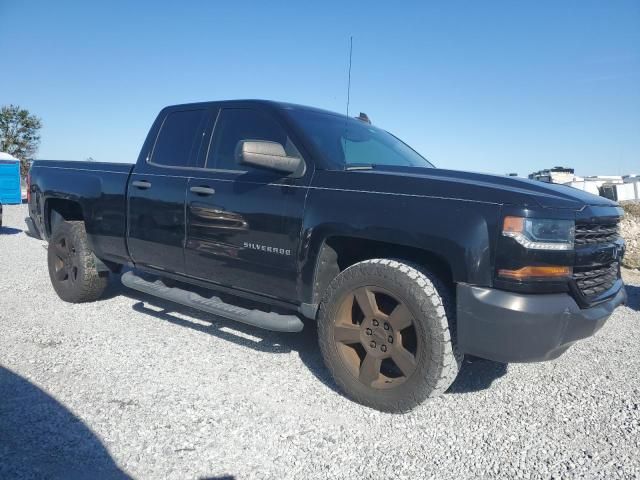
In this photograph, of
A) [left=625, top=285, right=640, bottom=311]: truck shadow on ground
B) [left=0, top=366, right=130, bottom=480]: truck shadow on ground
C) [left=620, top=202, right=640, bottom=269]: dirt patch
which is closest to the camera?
[left=0, top=366, right=130, bottom=480]: truck shadow on ground

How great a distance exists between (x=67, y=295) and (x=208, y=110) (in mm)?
2540

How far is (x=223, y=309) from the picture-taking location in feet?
11.6

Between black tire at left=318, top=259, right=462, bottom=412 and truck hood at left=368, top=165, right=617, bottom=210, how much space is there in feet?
1.64

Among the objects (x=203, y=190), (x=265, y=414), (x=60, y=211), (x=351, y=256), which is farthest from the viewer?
(x=60, y=211)

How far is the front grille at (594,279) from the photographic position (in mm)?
2627

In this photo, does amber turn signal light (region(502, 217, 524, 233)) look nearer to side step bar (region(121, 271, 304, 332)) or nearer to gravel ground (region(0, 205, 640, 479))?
gravel ground (region(0, 205, 640, 479))

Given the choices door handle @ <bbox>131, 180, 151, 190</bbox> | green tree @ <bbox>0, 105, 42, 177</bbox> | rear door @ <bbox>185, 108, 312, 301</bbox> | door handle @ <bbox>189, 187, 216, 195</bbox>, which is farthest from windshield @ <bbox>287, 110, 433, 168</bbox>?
green tree @ <bbox>0, 105, 42, 177</bbox>

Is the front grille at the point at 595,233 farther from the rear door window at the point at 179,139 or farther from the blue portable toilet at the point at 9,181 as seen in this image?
the blue portable toilet at the point at 9,181

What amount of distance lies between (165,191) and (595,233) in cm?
311

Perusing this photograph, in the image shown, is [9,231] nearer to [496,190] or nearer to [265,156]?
[265,156]

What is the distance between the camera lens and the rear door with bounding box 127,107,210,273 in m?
3.87

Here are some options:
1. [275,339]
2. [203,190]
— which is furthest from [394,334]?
[203,190]

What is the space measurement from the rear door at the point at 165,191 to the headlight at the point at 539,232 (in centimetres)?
246

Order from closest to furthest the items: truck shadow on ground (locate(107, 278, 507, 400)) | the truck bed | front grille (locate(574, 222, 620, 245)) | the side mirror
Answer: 1. front grille (locate(574, 222, 620, 245))
2. the side mirror
3. truck shadow on ground (locate(107, 278, 507, 400))
4. the truck bed
